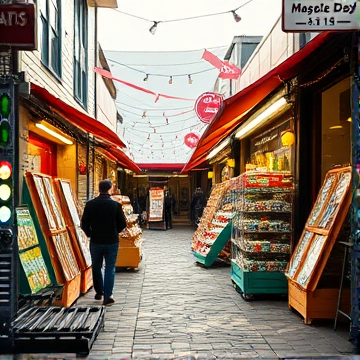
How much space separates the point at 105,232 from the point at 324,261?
3.14 m

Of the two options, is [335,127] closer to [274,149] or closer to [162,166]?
[274,149]

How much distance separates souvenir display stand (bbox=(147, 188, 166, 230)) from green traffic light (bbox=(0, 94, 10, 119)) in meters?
18.0

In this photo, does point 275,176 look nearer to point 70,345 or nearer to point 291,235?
point 291,235

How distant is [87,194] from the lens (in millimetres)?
13211

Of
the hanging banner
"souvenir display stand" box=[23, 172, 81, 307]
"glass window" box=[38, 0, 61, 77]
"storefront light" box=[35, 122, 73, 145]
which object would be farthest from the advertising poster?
"souvenir display stand" box=[23, 172, 81, 307]

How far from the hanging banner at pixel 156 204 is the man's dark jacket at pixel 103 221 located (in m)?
15.5

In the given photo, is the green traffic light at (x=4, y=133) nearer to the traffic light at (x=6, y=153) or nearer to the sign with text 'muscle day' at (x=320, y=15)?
the traffic light at (x=6, y=153)

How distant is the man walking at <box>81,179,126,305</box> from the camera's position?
6867mm

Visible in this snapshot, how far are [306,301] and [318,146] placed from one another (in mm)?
2639

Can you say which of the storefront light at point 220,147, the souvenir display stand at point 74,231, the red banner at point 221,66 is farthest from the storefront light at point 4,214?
the storefront light at point 220,147

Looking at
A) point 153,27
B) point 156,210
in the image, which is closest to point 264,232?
point 153,27

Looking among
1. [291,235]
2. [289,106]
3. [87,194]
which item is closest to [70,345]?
[291,235]

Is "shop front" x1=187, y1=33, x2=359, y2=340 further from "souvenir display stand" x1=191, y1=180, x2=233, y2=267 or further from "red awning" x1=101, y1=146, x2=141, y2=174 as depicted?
"red awning" x1=101, y1=146, x2=141, y2=174

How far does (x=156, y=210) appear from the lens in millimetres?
22797
